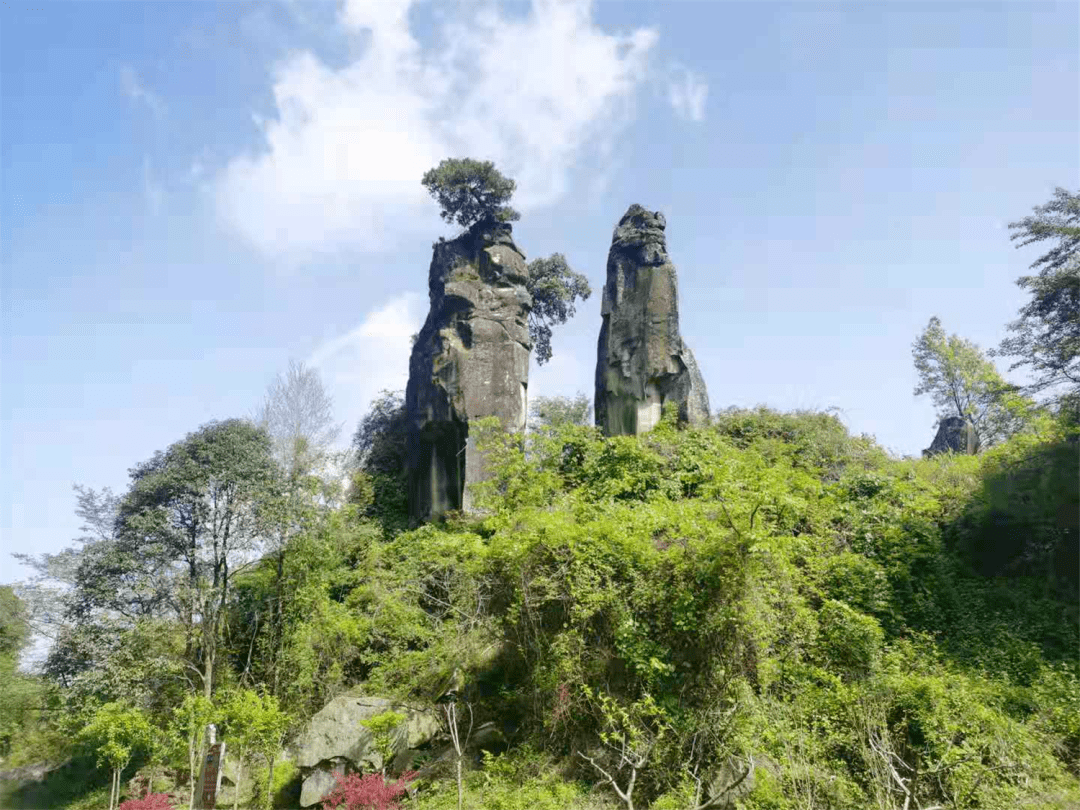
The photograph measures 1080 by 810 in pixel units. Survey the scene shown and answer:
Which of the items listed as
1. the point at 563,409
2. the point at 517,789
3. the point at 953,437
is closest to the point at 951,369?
the point at 953,437

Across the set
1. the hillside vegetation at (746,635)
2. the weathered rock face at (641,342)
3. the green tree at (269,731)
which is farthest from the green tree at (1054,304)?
the green tree at (269,731)

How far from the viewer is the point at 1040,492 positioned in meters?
11.5

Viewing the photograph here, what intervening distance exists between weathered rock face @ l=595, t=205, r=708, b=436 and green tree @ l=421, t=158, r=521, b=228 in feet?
17.1

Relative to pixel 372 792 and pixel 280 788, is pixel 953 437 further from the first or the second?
pixel 280 788

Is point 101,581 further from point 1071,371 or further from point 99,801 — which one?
point 1071,371

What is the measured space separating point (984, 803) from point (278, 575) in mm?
14813

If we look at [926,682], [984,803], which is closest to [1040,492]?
[926,682]

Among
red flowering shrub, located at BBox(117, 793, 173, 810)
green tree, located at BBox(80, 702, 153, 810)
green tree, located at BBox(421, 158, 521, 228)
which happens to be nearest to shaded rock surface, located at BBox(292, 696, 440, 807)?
red flowering shrub, located at BBox(117, 793, 173, 810)

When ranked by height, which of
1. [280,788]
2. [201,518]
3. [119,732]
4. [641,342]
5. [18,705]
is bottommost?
[280,788]

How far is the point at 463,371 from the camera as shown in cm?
2047

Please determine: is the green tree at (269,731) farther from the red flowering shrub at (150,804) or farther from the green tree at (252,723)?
the red flowering shrub at (150,804)

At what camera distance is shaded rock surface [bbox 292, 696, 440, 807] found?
11258mm

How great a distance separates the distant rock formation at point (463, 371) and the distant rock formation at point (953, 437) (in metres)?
14.5

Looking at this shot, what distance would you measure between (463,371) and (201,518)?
7.78 metres
